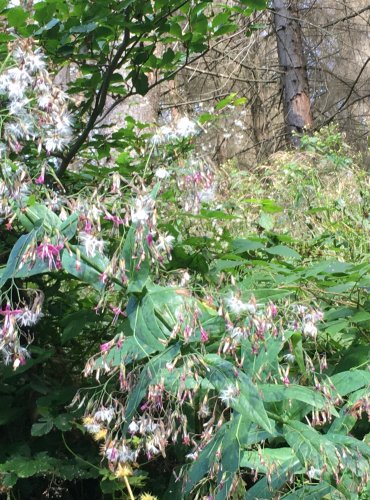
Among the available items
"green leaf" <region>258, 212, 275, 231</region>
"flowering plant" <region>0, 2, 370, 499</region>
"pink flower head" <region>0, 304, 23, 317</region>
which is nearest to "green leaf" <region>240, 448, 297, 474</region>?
"flowering plant" <region>0, 2, 370, 499</region>

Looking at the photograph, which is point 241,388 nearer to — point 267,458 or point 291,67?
point 267,458

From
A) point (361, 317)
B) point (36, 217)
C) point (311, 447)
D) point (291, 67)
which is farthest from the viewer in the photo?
point (291, 67)

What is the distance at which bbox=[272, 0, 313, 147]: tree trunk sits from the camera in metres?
10.5

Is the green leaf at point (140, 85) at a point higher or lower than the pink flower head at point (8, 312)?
higher

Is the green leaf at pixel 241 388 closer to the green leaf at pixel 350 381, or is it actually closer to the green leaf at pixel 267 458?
the green leaf at pixel 267 458

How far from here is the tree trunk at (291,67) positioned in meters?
10.5

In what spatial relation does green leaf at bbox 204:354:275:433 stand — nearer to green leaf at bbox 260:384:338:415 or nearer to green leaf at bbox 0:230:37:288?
green leaf at bbox 260:384:338:415

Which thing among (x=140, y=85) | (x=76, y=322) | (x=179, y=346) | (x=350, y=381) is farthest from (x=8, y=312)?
(x=140, y=85)

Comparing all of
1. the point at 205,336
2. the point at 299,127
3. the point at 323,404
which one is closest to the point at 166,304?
the point at 205,336

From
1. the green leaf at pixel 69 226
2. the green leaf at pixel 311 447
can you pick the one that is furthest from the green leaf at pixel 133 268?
the green leaf at pixel 311 447

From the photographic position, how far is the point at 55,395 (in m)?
2.21

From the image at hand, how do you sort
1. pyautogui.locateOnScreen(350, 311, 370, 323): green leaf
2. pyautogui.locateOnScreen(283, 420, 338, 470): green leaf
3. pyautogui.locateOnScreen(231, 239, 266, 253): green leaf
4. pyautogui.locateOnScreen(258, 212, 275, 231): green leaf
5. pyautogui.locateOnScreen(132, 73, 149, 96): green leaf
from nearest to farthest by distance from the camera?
pyautogui.locateOnScreen(283, 420, 338, 470): green leaf
pyautogui.locateOnScreen(350, 311, 370, 323): green leaf
pyautogui.locateOnScreen(231, 239, 266, 253): green leaf
pyautogui.locateOnScreen(132, 73, 149, 96): green leaf
pyautogui.locateOnScreen(258, 212, 275, 231): green leaf

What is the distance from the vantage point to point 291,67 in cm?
1069

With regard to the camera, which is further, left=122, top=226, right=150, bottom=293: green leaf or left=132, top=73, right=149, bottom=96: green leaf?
left=132, top=73, right=149, bottom=96: green leaf
